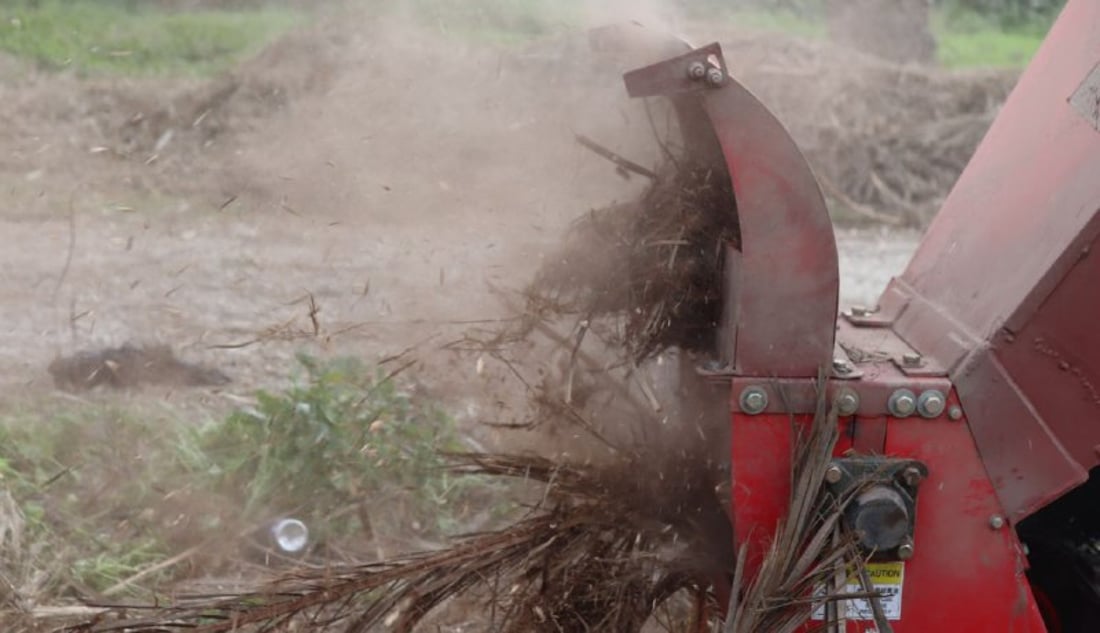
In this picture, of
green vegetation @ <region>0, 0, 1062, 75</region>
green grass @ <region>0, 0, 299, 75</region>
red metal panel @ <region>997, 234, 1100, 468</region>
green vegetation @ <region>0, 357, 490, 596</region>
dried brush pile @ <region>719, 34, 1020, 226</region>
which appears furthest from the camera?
dried brush pile @ <region>719, 34, 1020, 226</region>

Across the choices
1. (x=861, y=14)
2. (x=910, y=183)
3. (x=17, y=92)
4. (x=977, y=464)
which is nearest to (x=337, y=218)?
(x=977, y=464)

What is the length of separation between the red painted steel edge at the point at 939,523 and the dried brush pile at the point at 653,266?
0.31 meters

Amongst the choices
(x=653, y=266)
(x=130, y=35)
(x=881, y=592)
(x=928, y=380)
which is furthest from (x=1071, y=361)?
(x=130, y=35)

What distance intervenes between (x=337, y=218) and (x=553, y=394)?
96 centimetres

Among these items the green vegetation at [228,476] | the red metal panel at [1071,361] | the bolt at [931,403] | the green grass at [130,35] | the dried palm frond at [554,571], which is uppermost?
the red metal panel at [1071,361]

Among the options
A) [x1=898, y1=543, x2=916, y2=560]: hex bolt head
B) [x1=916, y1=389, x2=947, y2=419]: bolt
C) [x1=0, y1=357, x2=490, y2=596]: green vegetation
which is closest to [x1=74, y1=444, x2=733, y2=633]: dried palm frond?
[x1=898, y1=543, x2=916, y2=560]: hex bolt head

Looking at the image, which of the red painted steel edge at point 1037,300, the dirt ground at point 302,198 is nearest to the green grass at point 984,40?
the dirt ground at point 302,198

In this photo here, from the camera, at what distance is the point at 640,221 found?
2.51 meters

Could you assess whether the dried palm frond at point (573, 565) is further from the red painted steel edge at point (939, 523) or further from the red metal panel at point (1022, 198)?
the red metal panel at point (1022, 198)

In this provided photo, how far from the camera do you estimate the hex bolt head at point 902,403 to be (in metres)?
2.21

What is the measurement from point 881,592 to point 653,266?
0.78m

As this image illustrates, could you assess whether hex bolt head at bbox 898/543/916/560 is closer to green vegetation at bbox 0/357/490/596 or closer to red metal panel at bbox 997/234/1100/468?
red metal panel at bbox 997/234/1100/468

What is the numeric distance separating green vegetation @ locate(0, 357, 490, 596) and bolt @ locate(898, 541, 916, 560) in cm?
166

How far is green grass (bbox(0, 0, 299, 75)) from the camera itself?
728 cm
